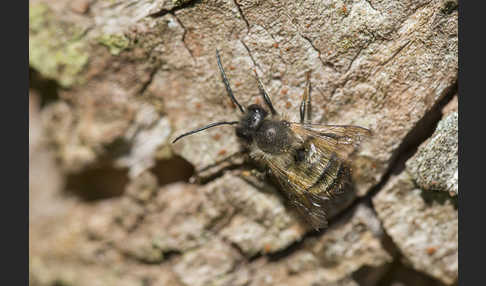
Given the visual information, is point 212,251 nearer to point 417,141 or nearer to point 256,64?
point 256,64

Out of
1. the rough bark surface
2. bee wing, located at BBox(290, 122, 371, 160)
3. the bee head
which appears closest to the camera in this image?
the rough bark surface

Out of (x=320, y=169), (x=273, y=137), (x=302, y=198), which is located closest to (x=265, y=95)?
(x=273, y=137)

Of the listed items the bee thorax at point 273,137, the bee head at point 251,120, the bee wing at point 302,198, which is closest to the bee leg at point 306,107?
the bee thorax at point 273,137

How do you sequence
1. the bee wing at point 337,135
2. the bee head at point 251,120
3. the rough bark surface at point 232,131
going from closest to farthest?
the rough bark surface at point 232,131 < the bee wing at point 337,135 < the bee head at point 251,120


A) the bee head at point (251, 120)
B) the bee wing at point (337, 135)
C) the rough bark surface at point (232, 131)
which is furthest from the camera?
the bee head at point (251, 120)

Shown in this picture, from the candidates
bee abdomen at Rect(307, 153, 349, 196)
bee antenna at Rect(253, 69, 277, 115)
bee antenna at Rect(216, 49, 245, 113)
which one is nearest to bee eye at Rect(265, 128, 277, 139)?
bee antenna at Rect(253, 69, 277, 115)

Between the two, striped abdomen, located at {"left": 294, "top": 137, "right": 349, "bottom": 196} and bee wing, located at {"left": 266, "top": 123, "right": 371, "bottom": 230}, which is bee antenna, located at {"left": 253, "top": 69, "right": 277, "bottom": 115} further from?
striped abdomen, located at {"left": 294, "top": 137, "right": 349, "bottom": 196}

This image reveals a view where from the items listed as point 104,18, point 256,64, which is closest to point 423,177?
point 256,64

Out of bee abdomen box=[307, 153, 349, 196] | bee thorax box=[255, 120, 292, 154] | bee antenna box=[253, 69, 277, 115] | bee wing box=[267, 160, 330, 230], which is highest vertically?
bee antenna box=[253, 69, 277, 115]

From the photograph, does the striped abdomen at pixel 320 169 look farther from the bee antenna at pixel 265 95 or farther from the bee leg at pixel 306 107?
the bee antenna at pixel 265 95
